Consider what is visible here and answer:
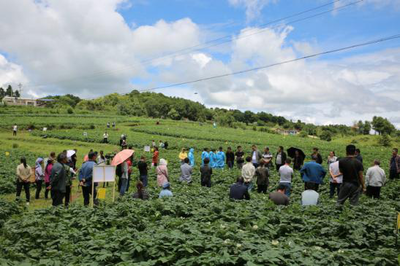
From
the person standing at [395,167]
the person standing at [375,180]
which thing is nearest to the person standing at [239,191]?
the person standing at [375,180]

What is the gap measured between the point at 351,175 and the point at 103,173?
A: 826 cm

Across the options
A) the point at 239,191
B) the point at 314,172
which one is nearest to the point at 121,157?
the point at 239,191

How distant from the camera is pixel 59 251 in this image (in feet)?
23.6

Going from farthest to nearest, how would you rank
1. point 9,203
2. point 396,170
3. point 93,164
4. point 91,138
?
point 91,138 → point 396,170 → point 93,164 → point 9,203

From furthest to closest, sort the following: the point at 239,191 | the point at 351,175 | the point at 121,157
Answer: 1. the point at 121,157
2. the point at 239,191
3. the point at 351,175

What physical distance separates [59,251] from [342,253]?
5.46 metres

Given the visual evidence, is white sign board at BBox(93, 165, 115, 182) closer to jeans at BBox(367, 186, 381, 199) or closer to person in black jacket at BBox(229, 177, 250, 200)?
person in black jacket at BBox(229, 177, 250, 200)

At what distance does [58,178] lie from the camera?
12148 mm

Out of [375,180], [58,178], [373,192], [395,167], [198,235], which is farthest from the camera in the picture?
[395,167]

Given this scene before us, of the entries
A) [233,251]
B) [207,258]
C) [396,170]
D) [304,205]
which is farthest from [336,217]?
[396,170]

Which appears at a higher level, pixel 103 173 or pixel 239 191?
pixel 103 173

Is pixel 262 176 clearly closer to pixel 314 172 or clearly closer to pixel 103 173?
pixel 314 172

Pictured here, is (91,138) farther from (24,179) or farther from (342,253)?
(342,253)

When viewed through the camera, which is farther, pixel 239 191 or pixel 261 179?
pixel 261 179
